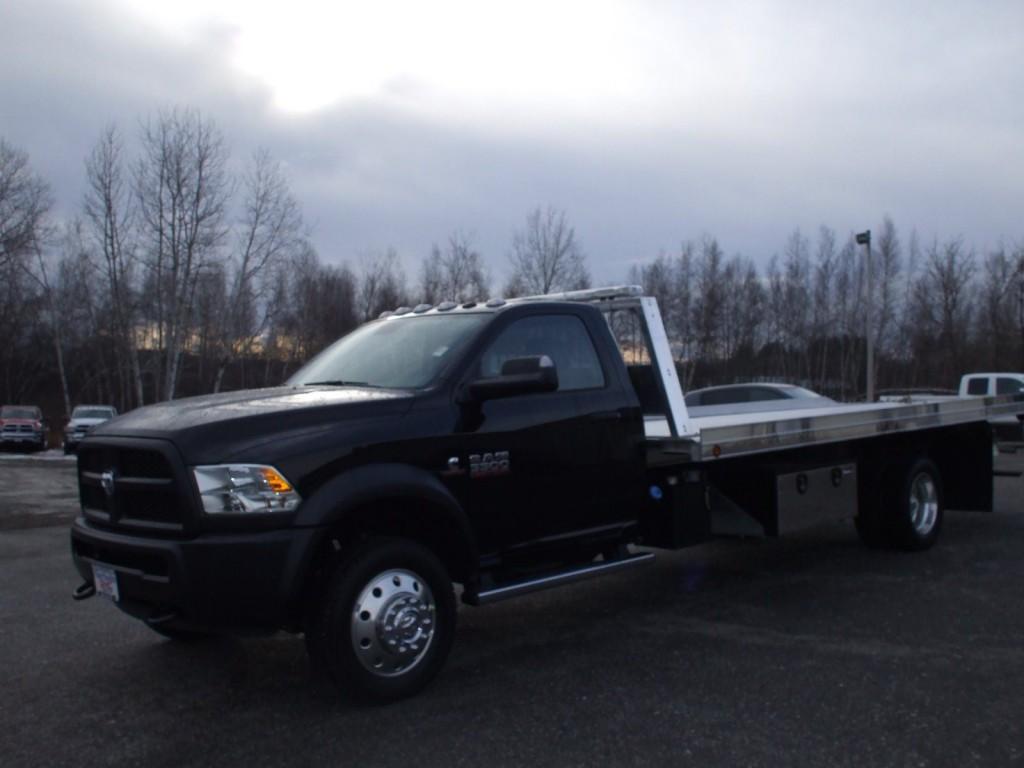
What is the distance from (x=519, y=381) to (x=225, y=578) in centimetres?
176

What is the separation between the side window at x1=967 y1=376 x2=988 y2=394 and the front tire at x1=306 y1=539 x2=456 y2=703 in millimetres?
22407

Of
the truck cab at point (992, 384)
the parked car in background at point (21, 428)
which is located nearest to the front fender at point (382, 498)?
the truck cab at point (992, 384)

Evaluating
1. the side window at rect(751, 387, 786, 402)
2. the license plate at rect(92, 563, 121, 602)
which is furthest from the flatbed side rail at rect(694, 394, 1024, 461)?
the side window at rect(751, 387, 786, 402)

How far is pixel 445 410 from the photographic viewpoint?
5.10 metres

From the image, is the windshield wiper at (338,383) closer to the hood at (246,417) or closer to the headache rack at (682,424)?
the hood at (246,417)

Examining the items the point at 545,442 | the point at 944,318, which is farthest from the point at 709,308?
the point at 545,442

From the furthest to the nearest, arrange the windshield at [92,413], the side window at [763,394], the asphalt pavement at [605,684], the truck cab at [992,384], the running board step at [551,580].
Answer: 1. the windshield at [92,413]
2. the truck cab at [992,384]
3. the side window at [763,394]
4. the running board step at [551,580]
5. the asphalt pavement at [605,684]

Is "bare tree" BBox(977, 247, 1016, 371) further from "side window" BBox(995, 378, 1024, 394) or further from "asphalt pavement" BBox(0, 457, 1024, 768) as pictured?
"asphalt pavement" BBox(0, 457, 1024, 768)

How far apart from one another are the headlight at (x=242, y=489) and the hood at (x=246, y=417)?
8 cm

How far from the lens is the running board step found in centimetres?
512

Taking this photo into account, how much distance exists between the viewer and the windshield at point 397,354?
17.8ft

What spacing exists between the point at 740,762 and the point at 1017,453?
2202cm

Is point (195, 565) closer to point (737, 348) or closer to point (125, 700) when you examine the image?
point (125, 700)

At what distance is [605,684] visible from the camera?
201 inches
